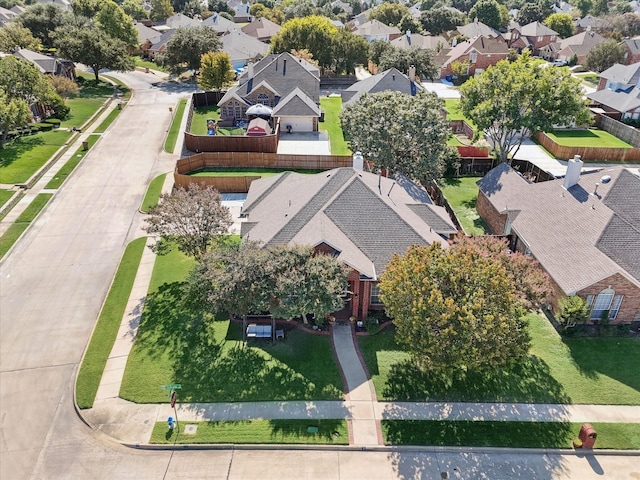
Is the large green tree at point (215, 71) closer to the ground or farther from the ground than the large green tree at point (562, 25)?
farther from the ground

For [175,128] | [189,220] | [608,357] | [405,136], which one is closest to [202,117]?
[175,128]

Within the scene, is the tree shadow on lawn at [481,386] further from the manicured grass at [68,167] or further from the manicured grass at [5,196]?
the manicured grass at [68,167]

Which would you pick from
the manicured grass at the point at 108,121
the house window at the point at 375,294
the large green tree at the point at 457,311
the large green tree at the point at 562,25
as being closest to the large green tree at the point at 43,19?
the manicured grass at the point at 108,121

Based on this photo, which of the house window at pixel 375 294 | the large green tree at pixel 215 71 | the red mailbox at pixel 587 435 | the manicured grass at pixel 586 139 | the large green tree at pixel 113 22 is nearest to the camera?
the red mailbox at pixel 587 435

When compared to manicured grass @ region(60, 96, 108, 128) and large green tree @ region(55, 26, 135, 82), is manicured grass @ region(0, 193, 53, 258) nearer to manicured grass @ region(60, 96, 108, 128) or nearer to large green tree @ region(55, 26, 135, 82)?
manicured grass @ region(60, 96, 108, 128)

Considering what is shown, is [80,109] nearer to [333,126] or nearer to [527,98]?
[333,126]

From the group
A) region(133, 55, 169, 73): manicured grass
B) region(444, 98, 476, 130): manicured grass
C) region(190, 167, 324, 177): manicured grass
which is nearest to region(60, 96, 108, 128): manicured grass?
region(190, 167, 324, 177): manicured grass

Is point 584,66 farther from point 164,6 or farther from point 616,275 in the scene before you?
point 164,6
